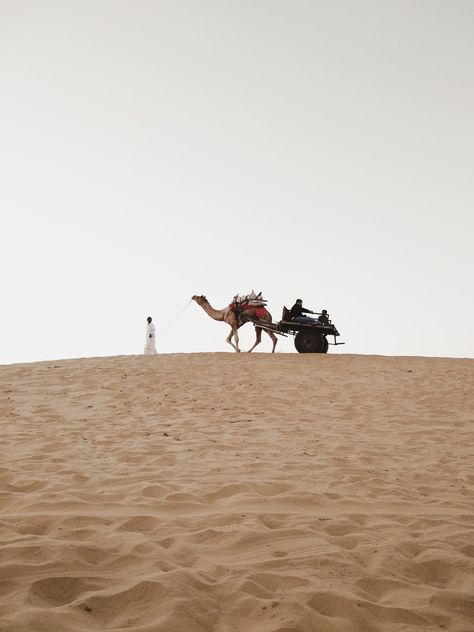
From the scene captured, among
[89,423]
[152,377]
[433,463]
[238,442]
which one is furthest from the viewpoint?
[152,377]

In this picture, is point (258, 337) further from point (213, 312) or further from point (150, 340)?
point (150, 340)

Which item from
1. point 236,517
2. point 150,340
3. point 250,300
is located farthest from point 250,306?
point 236,517

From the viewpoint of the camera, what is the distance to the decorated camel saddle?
19.0 meters

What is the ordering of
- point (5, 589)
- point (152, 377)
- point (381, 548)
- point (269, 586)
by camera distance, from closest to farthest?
point (5, 589), point (269, 586), point (381, 548), point (152, 377)

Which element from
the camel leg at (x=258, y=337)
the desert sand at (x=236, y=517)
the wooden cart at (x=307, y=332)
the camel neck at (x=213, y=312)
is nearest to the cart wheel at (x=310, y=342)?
the wooden cart at (x=307, y=332)

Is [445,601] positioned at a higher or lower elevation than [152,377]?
lower

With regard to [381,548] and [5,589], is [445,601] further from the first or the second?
[5,589]

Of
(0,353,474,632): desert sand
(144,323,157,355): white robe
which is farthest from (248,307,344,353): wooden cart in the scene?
(0,353,474,632): desert sand

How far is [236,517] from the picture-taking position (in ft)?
14.0

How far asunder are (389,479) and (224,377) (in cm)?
845

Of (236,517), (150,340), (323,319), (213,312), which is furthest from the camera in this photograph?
(150,340)

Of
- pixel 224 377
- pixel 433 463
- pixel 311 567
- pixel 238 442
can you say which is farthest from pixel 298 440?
pixel 224 377

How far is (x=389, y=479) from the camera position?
18.6 ft

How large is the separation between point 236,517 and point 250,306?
14.9 meters
